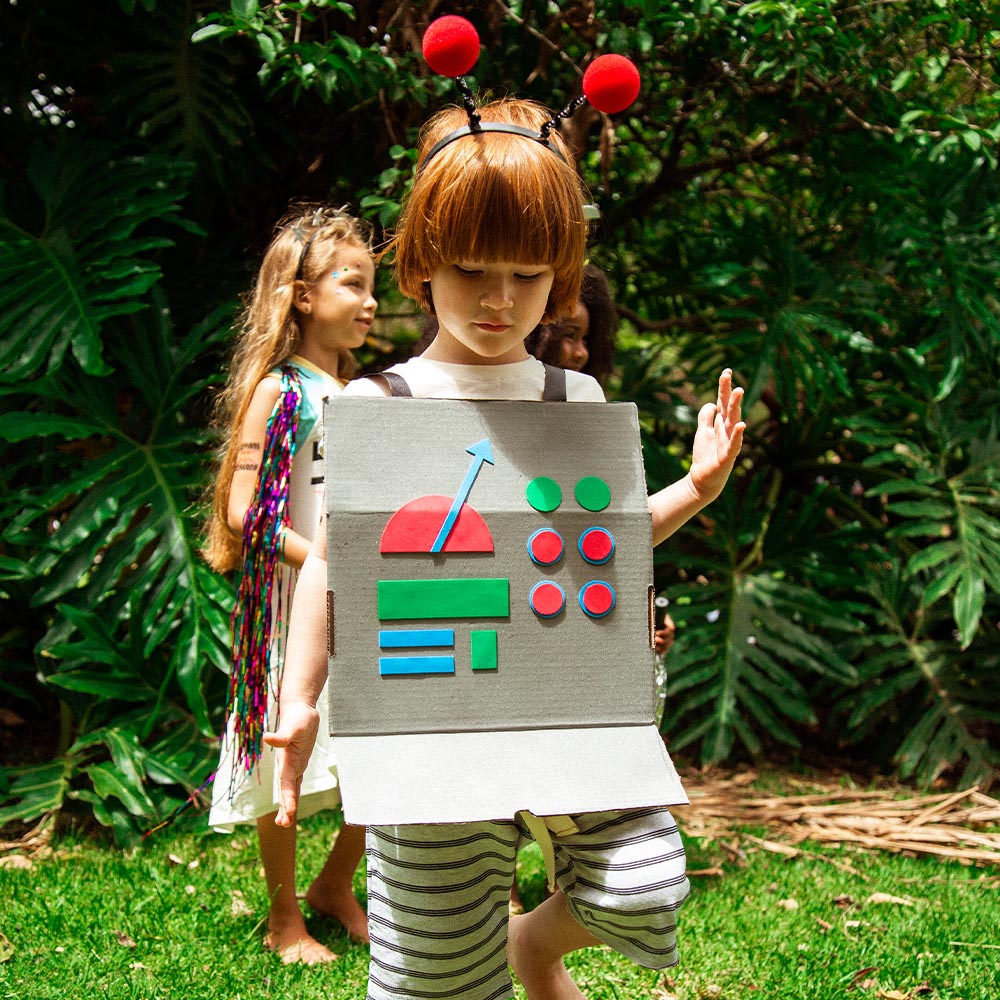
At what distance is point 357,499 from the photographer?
1552mm

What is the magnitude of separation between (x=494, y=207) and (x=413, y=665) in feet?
2.18

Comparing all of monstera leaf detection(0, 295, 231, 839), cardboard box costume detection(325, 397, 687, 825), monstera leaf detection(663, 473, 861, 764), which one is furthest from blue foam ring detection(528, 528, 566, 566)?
monstera leaf detection(663, 473, 861, 764)

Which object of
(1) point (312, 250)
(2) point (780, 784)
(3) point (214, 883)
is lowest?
(2) point (780, 784)

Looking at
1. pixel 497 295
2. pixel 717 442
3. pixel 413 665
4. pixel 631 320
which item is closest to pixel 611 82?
pixel 497 295

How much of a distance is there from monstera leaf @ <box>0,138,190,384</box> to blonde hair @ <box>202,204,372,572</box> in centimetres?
67

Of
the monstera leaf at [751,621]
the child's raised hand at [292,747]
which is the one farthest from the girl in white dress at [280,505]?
the monstera leaf at [751,621]

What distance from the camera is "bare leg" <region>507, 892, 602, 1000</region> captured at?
1.77 metres

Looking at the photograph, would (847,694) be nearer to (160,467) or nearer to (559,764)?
(160,467)

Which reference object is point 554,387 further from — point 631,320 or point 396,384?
point 631,320

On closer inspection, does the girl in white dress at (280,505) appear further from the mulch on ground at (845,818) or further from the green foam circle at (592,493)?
the mulch on ground at (845,818)

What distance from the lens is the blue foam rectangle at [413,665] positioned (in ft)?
5.02

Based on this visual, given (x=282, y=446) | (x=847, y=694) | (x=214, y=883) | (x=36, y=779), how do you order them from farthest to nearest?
(x=847, y=694)
(x=36, y=779)
(x=214, y=883)
(x=282, y=446)

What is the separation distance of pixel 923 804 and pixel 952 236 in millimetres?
2049

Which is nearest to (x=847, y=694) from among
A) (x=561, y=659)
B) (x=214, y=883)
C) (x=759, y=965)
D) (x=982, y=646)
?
(x=982, y=646)
